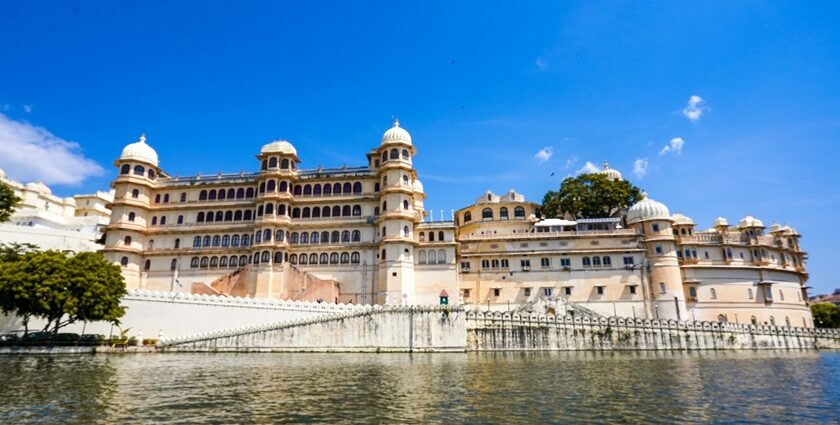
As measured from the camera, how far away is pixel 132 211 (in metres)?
53.8

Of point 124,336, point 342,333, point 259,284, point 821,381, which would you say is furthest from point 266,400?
point 259,284

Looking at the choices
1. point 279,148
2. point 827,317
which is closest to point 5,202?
point 279,148

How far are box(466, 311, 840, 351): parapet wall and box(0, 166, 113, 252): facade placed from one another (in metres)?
43.6

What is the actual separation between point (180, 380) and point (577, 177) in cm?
5512

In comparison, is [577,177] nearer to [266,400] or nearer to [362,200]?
[362,200]

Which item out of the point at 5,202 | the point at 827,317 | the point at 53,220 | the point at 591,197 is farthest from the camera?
the point at 827,317

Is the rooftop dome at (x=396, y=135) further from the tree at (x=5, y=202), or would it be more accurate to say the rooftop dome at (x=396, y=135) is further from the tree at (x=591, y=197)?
the tree at (x=5, y=202)

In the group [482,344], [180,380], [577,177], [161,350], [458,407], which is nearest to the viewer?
[458,407]

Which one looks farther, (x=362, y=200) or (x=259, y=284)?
(x=362, y=200)

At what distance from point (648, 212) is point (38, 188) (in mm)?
93226

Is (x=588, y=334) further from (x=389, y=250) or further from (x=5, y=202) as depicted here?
(x=5, y=202)

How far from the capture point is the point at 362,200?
53719 millimetres

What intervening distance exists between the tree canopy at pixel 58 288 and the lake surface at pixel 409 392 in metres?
4.98

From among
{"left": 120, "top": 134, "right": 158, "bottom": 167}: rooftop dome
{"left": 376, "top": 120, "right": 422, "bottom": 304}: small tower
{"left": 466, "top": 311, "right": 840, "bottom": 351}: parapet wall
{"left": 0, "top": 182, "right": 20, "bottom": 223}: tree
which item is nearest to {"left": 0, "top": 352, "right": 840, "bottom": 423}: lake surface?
{"left": 466, "top": 311, "right": 840, "bottom": 351}: parapet wall
